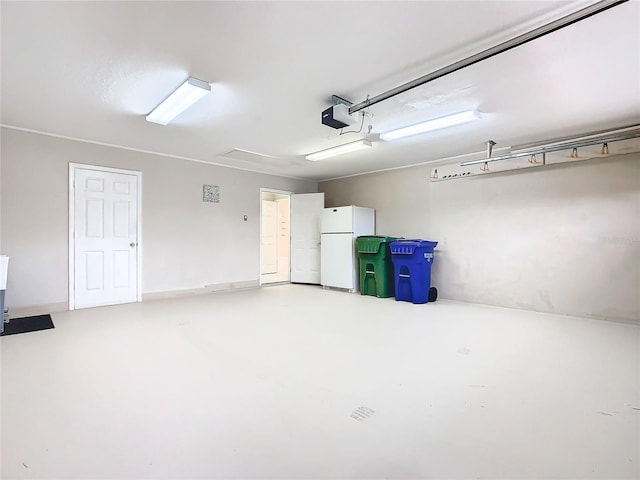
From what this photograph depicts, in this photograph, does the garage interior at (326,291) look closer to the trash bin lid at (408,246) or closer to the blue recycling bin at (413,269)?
the blue recycling bin at (413,269)

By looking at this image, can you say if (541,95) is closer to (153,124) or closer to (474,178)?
(474,178)

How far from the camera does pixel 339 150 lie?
4793mm

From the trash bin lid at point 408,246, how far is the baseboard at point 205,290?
9.75ft

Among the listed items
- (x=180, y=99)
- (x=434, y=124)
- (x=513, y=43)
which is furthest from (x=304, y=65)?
(x=434, y=124)

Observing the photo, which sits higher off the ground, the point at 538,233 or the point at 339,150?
the point at 339,150

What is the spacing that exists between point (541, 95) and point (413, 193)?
300cm

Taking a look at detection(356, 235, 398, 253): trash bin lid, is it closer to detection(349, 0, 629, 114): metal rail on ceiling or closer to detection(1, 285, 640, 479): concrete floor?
detection(1, 285, 640, 479): concrete floor

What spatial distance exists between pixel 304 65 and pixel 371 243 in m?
3.64

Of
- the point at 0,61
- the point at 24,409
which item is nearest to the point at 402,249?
the point at 24,409

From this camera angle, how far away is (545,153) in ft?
14.6

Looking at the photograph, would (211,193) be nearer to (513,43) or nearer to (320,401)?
(320,401)

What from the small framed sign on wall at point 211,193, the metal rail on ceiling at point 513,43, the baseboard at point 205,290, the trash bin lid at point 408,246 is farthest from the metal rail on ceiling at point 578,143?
the baseboard at point 205,290

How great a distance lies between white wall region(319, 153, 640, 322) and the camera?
3.99m

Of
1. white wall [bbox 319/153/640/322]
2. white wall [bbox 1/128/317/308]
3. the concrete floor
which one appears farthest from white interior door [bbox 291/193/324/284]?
the concrete floor
